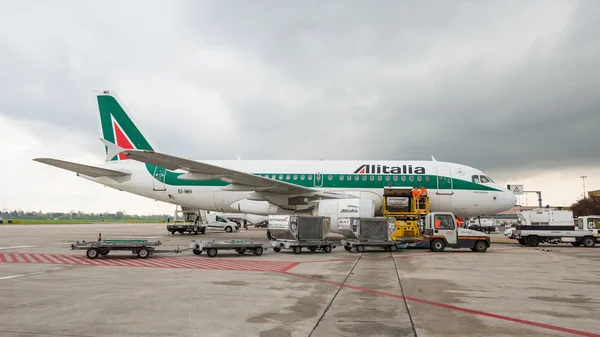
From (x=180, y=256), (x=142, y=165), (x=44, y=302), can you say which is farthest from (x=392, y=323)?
(x=142, y=165)

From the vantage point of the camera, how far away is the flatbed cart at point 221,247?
1512 cm

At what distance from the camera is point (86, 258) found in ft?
46.6

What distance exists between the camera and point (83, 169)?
2358cm

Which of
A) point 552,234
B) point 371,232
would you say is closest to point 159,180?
point 371,232

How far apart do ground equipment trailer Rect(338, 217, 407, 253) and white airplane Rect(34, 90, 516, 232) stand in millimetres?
4119

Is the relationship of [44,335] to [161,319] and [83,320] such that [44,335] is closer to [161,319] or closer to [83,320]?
[83,320]

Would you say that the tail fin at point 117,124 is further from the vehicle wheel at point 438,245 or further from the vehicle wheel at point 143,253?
the vehicle wheel at point 438,245

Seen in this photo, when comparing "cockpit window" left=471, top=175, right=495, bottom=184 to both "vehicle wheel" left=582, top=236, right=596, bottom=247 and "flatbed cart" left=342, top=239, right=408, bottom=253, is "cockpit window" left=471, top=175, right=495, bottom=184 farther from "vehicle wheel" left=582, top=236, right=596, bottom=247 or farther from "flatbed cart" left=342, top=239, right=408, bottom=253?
"flatbed cart" left=342, top=239, right=408, bottom=253

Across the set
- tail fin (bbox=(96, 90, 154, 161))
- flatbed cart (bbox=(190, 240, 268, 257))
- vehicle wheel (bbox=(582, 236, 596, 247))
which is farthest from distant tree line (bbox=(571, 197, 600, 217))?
tail fin (bbox=(96, 90, 154, 161))

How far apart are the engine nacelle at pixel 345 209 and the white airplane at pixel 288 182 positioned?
2118 mm

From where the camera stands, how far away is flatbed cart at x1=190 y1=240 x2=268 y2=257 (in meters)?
15.1

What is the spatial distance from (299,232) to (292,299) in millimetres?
10133

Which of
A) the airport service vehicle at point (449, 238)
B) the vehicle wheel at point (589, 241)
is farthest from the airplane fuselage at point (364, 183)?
the airport service vehicle at point (449, 238)

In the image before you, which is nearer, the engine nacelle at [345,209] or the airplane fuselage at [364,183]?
the engine nacelle at [345,209]
